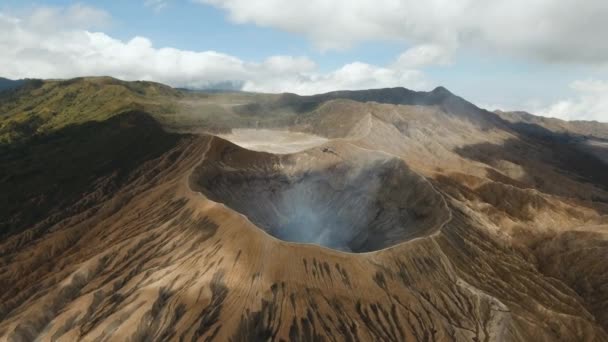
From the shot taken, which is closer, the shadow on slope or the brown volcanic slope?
the brown volcanic slope

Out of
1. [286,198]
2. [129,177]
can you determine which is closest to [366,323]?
[286,198]

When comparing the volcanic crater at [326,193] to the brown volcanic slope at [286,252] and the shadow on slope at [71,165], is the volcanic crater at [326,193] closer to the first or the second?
the brown volcanic slope at [286,252]

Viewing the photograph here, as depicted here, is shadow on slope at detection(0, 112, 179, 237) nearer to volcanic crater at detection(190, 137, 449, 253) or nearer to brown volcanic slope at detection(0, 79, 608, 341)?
brown volcanic slope at detection(0, 79, 608, 341)

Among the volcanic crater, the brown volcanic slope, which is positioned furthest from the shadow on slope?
the volcanic crater

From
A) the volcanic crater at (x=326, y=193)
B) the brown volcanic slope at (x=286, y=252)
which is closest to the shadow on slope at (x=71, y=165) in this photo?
the brown volcanic slope at (x=286, y=252)

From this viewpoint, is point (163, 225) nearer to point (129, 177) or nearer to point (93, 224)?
point (93, 224)

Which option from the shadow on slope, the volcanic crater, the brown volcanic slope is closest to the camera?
the brown volcanic slope
